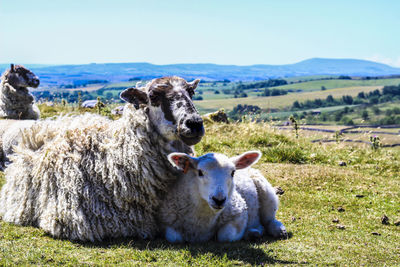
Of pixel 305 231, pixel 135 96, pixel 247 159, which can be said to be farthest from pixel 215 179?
pixel 305 231

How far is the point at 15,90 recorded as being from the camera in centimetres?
1161

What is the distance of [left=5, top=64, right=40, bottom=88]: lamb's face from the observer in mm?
11570

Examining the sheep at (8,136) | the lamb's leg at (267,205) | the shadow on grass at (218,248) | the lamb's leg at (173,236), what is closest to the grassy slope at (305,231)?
the shadow on grass at (218,248)

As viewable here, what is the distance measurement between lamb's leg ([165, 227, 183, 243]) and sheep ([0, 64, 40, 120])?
7.50m

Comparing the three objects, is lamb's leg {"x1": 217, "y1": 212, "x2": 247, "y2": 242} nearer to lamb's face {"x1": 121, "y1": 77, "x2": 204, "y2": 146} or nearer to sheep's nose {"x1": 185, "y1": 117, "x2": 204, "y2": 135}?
lamb's face {"x1": 121, "y1": 77, "x2": 204, "y2": 146}

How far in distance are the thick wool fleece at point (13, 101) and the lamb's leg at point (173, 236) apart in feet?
24.6

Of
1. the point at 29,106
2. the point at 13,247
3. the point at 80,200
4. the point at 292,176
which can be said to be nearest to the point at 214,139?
the point at 292,176

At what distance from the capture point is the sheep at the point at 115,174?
5797mm

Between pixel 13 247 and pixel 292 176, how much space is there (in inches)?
274

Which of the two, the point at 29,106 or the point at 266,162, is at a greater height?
the point at 29,106

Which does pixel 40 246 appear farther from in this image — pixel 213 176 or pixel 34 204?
pixel 213 176

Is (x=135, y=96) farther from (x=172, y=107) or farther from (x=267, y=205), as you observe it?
(x=267, y=205)

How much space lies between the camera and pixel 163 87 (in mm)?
5793

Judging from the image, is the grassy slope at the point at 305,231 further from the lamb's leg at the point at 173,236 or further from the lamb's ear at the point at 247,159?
the lamb's ear at the point at 247,159
